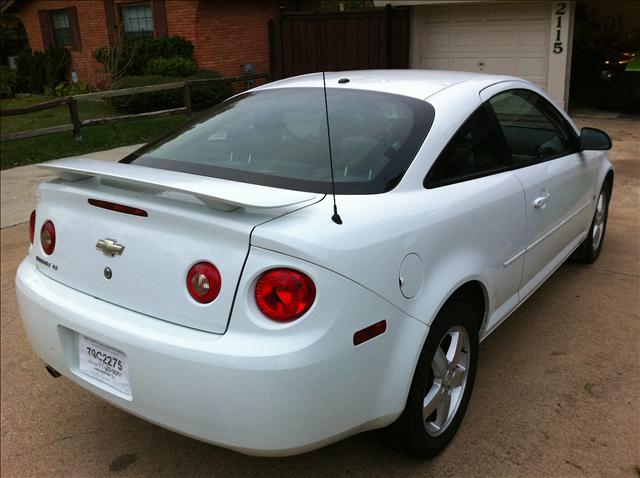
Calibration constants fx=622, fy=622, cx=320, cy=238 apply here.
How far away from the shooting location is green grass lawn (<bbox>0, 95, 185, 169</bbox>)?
33.4 feet

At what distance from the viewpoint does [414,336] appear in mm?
2271

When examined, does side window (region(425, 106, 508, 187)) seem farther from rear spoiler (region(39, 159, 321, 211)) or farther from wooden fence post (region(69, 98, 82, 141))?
wooden fence post (region(69, 98, 82, 141))

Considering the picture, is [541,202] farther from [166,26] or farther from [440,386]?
[166,26]

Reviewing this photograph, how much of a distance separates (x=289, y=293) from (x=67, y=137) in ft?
35.4

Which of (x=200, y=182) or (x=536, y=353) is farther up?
(x=200, y=182)

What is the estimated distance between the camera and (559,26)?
37.9 ft

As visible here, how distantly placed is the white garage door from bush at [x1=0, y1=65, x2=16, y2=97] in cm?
1258

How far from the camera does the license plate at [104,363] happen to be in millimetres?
2273

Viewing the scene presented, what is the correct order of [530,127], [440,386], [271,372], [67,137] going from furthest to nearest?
[67,137]
[530,127]
[440,386]
[271,372]

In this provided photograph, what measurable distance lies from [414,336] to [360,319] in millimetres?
306

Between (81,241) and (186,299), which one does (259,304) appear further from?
(81,241)

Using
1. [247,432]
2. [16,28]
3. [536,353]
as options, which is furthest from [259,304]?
[16,28]

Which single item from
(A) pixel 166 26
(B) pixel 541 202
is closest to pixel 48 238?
(B) pixel 541 202

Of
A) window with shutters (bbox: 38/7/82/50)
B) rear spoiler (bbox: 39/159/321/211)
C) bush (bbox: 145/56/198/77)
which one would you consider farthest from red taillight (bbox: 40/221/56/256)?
window with shutters (bbox: 38/7/82/50)
